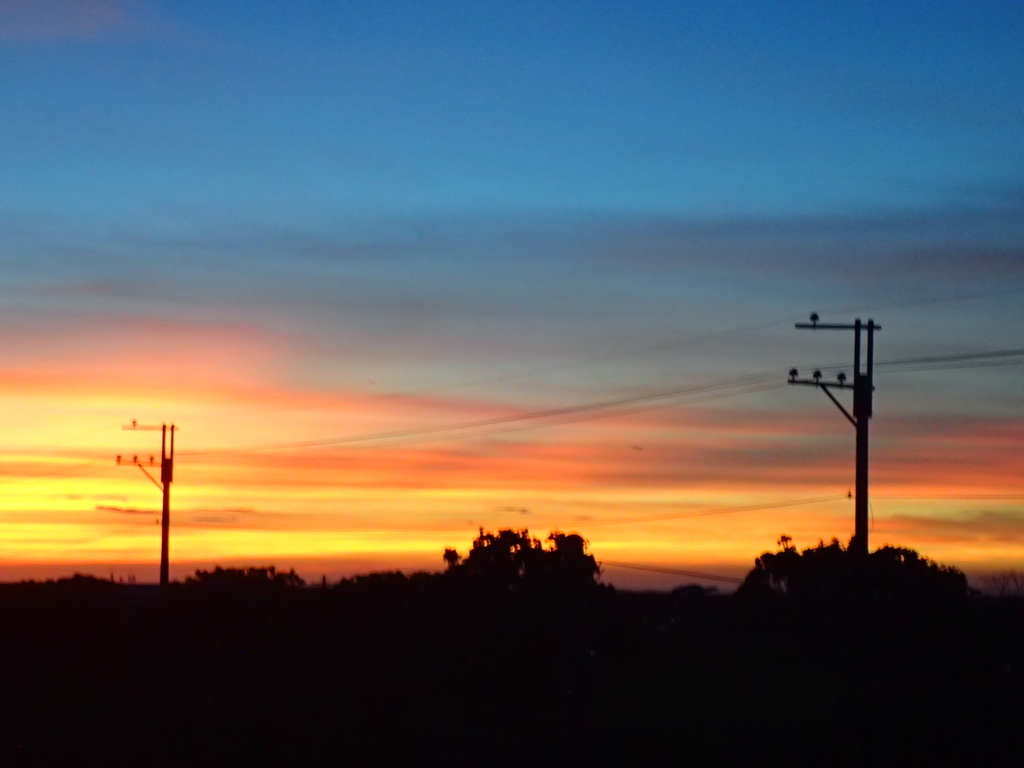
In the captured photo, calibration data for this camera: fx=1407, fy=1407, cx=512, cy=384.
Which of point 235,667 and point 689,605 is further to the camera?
point 689,605

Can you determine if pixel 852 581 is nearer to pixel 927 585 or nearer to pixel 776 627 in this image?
pixel 927 585

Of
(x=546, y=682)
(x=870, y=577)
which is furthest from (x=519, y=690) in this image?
(x=870, y=577)

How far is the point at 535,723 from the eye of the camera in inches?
1811

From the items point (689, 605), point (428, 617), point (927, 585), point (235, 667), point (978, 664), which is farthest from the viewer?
point (689, 605)

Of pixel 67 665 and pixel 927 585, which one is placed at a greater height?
pixel 927 585

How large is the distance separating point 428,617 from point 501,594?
11.0ft

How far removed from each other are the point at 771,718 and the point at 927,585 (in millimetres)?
9636

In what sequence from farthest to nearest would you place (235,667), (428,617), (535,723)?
1. (235,667)
2. (428,617)
3. (535,723)

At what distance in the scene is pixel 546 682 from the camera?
46.2m

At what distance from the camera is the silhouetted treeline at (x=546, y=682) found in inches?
1593

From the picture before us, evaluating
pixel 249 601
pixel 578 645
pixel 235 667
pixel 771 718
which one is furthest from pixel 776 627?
pixel 249 601

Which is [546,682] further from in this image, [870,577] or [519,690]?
[870,577]

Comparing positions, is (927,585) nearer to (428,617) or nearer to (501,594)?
(501,594)

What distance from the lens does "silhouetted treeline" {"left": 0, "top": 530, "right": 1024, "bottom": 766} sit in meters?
40.5
